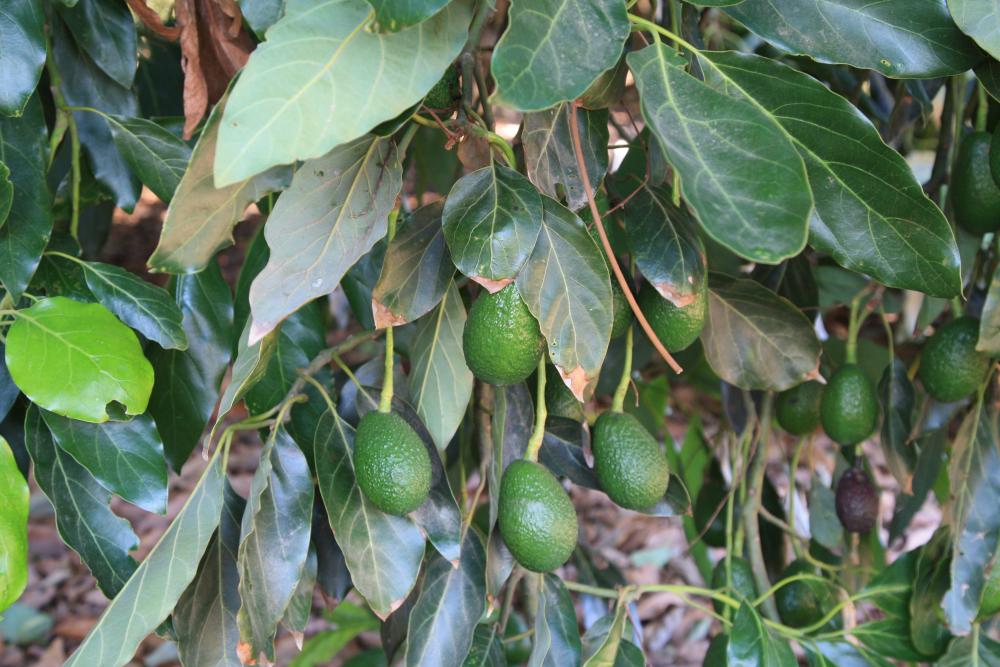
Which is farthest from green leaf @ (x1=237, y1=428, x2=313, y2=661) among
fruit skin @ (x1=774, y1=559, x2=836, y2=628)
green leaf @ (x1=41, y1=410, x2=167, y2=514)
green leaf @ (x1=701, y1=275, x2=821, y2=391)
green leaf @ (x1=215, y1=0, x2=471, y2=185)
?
fruit skin @ (x1=774, y1=559, x2=836, y2=628)

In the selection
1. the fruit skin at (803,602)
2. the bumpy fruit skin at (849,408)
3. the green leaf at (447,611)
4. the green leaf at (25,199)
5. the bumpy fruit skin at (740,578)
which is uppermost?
the green leaf at (25,199)

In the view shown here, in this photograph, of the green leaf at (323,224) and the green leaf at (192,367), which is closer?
the green leaf at (323,224)

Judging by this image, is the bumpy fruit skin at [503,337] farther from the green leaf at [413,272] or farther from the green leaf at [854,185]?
the green leaf at [854,185]

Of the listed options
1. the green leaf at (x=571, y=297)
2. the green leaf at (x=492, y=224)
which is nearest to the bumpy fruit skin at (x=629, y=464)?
the green leaf at (x=571, y=297)

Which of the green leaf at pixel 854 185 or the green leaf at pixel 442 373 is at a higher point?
the green leaf at pixel 854 185

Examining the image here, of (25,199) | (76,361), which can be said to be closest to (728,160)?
(76,361)

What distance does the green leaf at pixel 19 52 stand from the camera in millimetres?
892

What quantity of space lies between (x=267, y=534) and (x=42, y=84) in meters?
0.64

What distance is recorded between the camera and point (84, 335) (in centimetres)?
89

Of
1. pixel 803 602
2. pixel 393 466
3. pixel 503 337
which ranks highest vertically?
pixel 503 337

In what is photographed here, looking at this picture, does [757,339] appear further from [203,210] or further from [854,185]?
[203,210]

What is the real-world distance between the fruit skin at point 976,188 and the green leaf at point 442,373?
1.83 feet

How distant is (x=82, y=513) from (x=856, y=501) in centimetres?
96

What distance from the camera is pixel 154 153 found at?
102 cm
